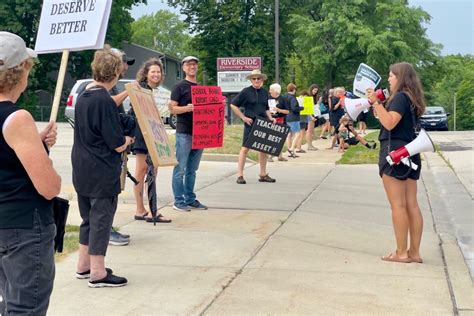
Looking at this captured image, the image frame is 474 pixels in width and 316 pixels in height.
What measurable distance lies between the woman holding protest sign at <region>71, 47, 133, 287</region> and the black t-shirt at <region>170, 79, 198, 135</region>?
10.2ft

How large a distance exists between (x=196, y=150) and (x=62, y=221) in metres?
5.02

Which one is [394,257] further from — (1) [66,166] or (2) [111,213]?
(1) [66,166]

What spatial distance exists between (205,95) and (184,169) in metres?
1.05

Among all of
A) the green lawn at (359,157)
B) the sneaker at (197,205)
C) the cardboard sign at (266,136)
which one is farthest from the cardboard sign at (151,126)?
the green lawn at (359,157)

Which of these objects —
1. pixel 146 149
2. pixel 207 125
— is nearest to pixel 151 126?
pixel 146 149

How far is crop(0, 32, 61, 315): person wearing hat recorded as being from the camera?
2980mm

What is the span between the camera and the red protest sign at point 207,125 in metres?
8.35

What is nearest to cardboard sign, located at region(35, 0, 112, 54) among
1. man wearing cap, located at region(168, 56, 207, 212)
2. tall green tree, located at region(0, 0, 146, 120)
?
man wearing cap, located at region(168, 56, 207, 212)

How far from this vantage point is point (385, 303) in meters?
4.79

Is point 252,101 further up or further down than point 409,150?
further up

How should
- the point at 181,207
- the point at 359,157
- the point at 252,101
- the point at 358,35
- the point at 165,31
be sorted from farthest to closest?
1. the point at 165,31
2. the point at 358,35
3. the point at 359,157
4. the point at 252,101
5. the point at 181,207

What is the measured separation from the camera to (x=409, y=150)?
5.71 meters

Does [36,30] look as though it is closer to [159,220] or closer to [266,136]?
[266,136]

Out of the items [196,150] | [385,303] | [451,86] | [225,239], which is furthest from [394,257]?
[451,86]
